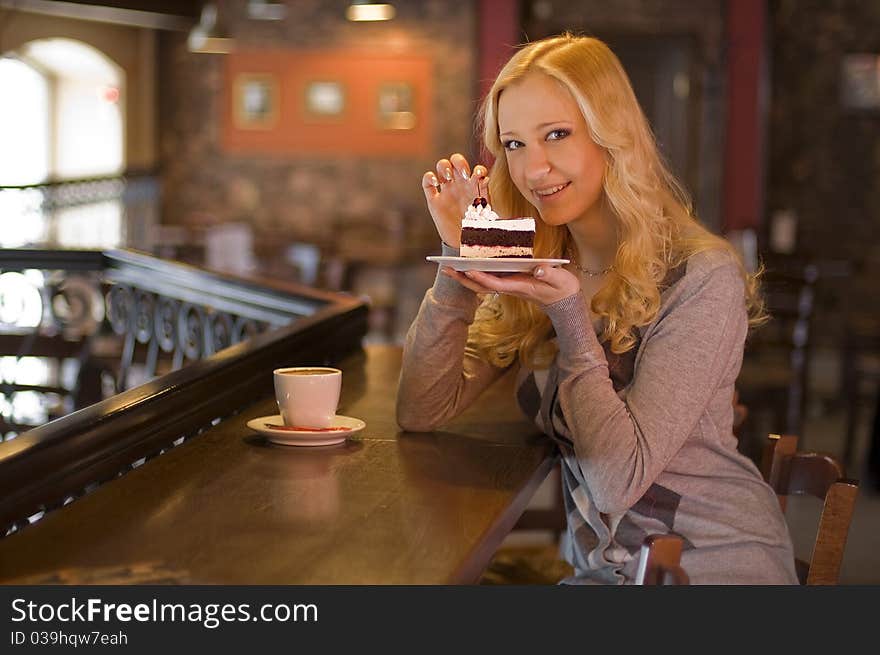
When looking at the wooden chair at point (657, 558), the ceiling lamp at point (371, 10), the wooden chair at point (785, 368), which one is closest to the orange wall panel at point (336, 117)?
the ceiling lamp at point (371, 10)

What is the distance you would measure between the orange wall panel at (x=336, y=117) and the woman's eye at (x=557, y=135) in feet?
31.0

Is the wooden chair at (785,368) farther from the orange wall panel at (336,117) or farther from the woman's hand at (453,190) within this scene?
the orange wall panel at (336,117)

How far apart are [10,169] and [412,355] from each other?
1210cm

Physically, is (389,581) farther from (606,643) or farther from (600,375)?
(600,375)

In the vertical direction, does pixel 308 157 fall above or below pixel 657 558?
above

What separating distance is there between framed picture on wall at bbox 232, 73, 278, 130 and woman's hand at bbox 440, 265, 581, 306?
10.1 meters

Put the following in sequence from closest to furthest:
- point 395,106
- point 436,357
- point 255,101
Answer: point 436,357 → point 395,106 → point 255,101

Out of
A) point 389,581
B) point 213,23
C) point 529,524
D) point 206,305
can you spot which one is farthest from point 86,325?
point 389,581

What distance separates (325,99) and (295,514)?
1035 cm

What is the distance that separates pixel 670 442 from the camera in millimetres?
1965

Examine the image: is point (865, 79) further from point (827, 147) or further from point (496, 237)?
point (496, 237)

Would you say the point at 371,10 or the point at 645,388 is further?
→ the point at 371,10

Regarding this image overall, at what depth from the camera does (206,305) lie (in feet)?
12.6

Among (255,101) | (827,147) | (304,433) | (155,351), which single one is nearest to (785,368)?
(155,351)
